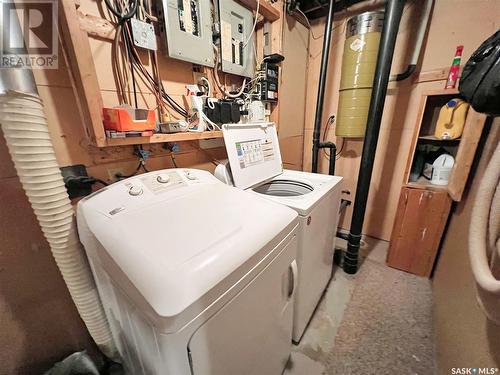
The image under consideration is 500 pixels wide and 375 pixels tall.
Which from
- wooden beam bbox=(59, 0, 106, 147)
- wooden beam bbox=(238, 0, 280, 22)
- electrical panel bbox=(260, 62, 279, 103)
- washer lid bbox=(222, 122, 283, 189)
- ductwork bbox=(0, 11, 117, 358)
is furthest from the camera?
electrical panel bbox=(260, 62, 279, 103)

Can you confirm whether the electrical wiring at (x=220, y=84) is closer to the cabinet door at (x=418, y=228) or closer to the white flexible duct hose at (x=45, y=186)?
the white flexible duct hose at (x=45, y=186)

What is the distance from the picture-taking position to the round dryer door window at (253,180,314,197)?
1560 millimetres

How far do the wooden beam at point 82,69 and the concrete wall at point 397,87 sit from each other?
224 cm

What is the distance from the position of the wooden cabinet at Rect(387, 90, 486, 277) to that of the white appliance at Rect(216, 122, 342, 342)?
2.58 ft

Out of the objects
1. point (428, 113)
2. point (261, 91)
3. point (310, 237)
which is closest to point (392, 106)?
point (428, 113)

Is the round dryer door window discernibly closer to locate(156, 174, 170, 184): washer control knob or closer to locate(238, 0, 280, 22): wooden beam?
locate(156, 174, 170, 184): washer control knob

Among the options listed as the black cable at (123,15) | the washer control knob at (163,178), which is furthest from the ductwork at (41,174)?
the black cable at (123,15)

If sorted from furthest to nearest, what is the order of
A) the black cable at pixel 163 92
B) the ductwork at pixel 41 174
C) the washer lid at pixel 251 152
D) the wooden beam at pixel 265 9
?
the wooden beam at pixel 265 9 < the washer lid at pixel 251 152 < the black cable at pixel 163 92 < the ductwork at pixel 41 174

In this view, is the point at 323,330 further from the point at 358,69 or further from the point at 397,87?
the point at 397,87

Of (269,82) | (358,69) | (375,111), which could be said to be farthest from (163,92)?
(358,69)

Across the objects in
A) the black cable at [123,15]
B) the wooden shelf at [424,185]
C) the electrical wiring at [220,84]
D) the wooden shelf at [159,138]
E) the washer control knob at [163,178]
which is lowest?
the wooden shelf at [424,185]

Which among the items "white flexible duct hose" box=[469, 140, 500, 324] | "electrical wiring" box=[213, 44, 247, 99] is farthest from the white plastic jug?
"electrical wiring" box=[213, 44, 247, 99]

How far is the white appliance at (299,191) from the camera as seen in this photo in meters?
1.09

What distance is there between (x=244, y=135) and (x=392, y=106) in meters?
1.69
